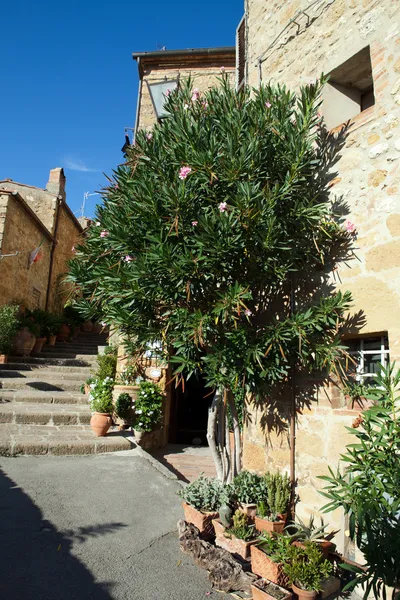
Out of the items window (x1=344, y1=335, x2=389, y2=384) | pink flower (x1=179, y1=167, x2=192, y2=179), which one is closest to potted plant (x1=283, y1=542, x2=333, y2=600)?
window (x1=344, y1=335, x2=389, y2=384)

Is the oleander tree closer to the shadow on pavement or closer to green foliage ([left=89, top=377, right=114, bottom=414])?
the shadow on pavement

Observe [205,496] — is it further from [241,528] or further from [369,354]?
[369,354]

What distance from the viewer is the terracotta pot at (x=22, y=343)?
1080 cm

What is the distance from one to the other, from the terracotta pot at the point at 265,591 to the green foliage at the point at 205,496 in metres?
1.05

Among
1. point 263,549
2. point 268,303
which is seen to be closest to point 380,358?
point 268,303

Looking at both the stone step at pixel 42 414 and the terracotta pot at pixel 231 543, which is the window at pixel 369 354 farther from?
the stone step at pixel 42 414

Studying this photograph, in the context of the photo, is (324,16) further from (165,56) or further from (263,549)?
(165,56)

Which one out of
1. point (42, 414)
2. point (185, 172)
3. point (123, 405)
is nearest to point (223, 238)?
point (185, 172)

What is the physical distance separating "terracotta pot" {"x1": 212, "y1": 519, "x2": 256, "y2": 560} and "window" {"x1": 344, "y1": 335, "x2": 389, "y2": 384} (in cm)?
190

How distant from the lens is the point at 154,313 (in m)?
4.37

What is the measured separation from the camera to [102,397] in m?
7.19

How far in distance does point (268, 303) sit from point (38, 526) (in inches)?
132

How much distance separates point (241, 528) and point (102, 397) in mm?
3908

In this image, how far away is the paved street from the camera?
10.3 ft
